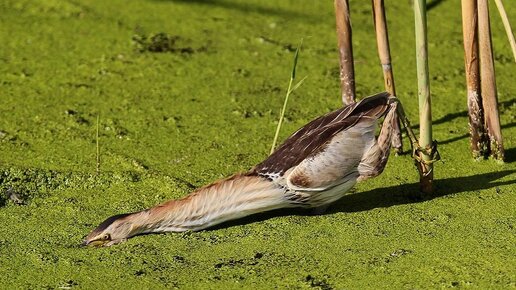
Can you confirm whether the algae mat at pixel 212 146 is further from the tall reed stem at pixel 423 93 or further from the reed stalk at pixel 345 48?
the reed stalk at pixel 345 48

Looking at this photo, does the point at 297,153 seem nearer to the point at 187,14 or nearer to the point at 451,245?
the point at 451,245

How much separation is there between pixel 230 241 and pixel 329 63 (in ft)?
6.00

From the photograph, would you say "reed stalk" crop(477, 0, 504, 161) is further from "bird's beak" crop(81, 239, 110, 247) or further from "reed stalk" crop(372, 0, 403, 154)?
"bird's beak" crop(81, 239, 110, 247)

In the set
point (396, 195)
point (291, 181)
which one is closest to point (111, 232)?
point (291, 181)

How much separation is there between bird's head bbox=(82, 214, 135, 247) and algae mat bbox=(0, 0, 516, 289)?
0.11ft

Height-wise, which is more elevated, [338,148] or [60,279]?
[338,148]

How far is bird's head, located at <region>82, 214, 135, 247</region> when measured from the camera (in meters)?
3.39

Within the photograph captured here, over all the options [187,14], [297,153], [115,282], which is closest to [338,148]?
[297,153]

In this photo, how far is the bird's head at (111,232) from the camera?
3.39 meters

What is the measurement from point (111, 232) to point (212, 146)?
3.14 feet

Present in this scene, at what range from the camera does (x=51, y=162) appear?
4121 mm

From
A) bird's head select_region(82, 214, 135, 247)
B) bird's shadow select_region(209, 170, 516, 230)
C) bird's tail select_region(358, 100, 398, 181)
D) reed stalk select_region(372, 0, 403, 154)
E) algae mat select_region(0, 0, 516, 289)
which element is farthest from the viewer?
reed stalk select_region(372, 0, 403, 154)

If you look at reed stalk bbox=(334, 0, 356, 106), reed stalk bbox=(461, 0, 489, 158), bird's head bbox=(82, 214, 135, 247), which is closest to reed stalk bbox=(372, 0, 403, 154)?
reed stalk bbox=(334, 0, 356, 106)

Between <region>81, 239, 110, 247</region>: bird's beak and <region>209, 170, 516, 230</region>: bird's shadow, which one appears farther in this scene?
<region>209, 170, 516, 230</region>: bird's shadow
